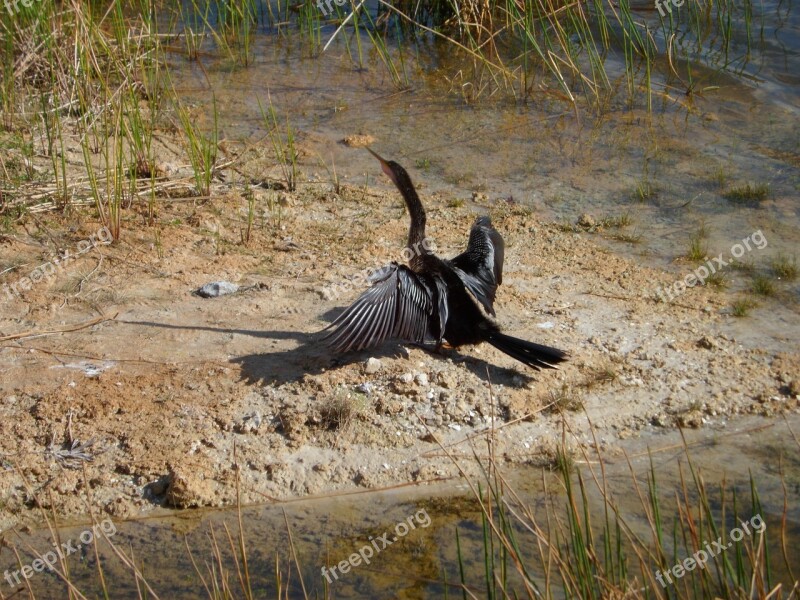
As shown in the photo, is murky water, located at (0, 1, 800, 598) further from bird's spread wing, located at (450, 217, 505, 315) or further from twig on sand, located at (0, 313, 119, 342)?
twig on sand, located at (0, 313, 119, 342)

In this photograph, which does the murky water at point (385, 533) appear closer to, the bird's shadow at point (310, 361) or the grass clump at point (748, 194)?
the bird's shadow at point (310, 361)

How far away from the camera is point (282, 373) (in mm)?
4910

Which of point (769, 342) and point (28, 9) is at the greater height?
point (28, 9)

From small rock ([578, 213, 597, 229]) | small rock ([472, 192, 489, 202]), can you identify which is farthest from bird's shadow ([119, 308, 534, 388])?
small rock ([472, 192, 489, 202])

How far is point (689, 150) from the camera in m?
7.93

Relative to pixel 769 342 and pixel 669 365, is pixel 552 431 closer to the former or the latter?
pixel 669 365

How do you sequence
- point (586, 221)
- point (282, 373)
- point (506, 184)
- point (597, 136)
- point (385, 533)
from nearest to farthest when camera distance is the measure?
point (385, 533) → point (282, 373) → point (586, 221) → point (506, 184) → point (597, 136)

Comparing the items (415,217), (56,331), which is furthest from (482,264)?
(56,331)

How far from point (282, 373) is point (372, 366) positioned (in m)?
0.48

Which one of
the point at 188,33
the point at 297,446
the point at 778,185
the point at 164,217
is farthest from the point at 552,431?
the point at 188,33

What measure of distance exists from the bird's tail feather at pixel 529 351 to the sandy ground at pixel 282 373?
0.14 metres

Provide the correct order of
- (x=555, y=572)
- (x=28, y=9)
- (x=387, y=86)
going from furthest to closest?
1. (x=387, y=86)
2. (x=28, y=9)
3. (x=555, y=572)

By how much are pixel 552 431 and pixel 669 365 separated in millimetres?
891

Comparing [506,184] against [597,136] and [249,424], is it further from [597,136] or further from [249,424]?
[249,424]
